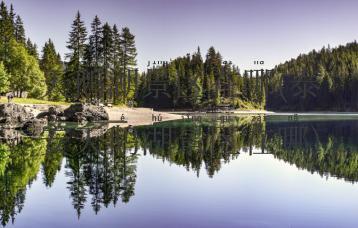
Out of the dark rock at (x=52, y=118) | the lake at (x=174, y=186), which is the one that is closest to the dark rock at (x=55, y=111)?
the dark rock at (x=52, y=118)

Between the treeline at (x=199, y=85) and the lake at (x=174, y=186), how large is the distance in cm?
12002

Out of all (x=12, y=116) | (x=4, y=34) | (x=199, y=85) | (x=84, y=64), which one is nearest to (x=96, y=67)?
(x=84, y=64)

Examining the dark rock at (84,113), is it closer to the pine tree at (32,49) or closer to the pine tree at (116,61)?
the pine tree at (116,61)

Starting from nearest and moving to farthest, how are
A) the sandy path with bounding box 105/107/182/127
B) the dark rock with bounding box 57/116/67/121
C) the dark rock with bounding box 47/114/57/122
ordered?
1. the dark rock with bounding box 47/114/57/122
2. the dark rock with bounding box 57/116/67/121
3. the sandy path with bounding box 105/107/182/127

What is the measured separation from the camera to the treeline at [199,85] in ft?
513

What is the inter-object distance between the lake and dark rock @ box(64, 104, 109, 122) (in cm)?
3418

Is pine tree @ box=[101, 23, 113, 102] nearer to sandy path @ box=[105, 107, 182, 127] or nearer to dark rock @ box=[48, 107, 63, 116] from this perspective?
sandy path @ box=[105, 107, 182, 127]

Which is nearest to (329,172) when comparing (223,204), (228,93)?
(223,204)

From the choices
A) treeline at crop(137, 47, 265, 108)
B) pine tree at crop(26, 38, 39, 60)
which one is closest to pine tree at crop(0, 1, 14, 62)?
pine tree at crop(26, 38, 39, 60)

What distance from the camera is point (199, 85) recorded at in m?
153

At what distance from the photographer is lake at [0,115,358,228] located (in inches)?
600

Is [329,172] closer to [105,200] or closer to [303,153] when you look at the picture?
[303,153]

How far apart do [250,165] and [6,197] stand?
604 inches

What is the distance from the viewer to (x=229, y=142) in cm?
4253
